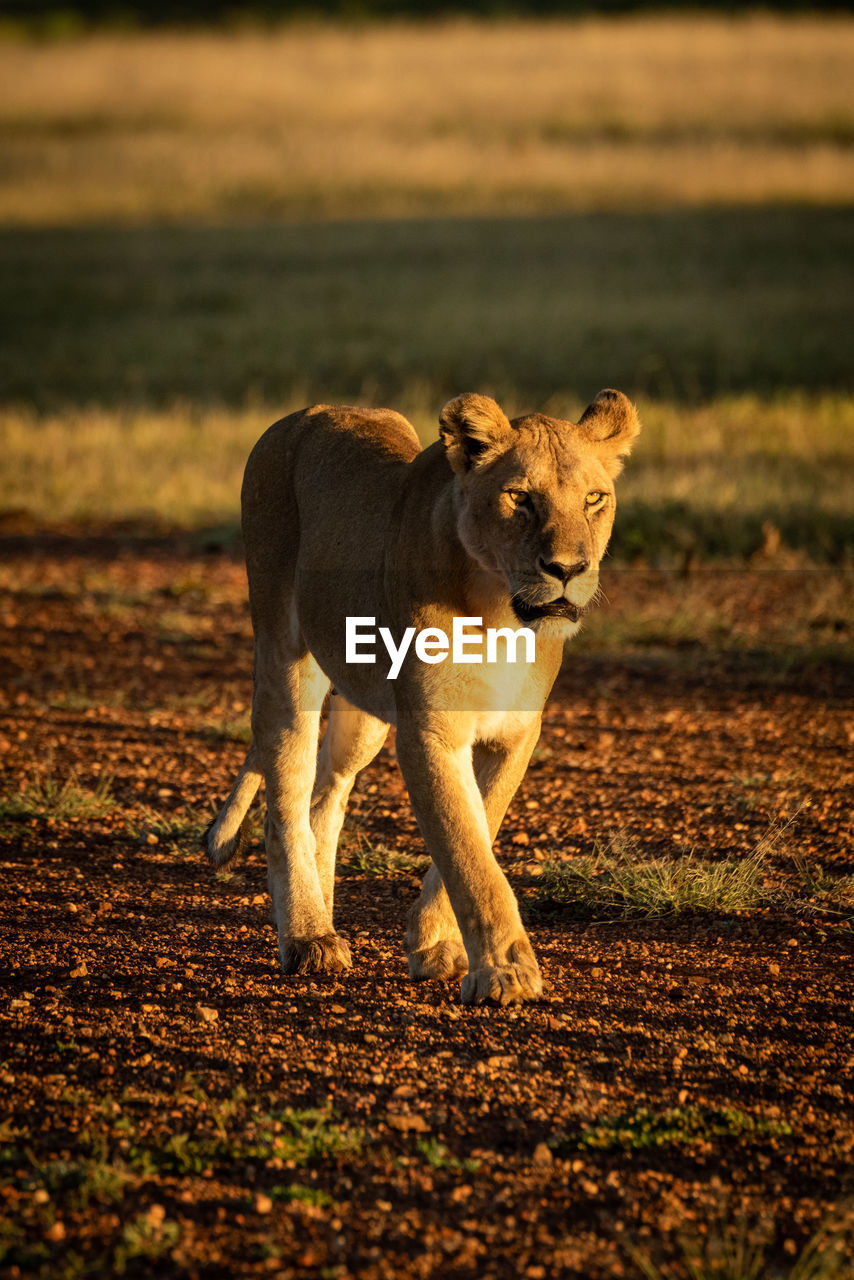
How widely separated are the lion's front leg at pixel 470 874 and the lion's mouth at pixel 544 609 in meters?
0.42

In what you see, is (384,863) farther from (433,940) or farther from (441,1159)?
(441,1159)

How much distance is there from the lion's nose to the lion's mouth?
0.06 meters

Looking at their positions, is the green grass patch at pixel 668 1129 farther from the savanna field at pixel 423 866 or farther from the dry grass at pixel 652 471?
the dry grass at pixel 652 471

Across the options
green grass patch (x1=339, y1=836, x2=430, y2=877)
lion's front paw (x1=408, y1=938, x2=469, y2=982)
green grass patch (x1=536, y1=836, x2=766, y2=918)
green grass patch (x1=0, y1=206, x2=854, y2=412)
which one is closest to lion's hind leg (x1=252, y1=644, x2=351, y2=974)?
lion's front paw (x1=408, y1=938, x2=469, y2=982)

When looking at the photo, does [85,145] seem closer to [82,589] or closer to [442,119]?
[442,119]

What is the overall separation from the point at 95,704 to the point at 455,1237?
537 cm

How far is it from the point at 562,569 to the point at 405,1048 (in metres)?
1.31

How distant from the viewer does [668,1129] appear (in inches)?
140

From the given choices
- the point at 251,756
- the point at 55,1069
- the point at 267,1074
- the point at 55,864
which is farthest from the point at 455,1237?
the point at 55,864

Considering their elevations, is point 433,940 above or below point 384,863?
above

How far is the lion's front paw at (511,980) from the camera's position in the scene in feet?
13.2

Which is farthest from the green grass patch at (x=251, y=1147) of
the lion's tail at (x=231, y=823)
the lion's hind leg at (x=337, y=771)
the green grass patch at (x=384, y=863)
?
the green grass patch at (x=384, y=863)

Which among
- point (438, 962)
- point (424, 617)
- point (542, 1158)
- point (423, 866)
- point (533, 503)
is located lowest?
point (423, 866)

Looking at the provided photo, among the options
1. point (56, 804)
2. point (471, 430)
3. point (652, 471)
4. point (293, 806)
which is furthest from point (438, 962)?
point (652, 471)
